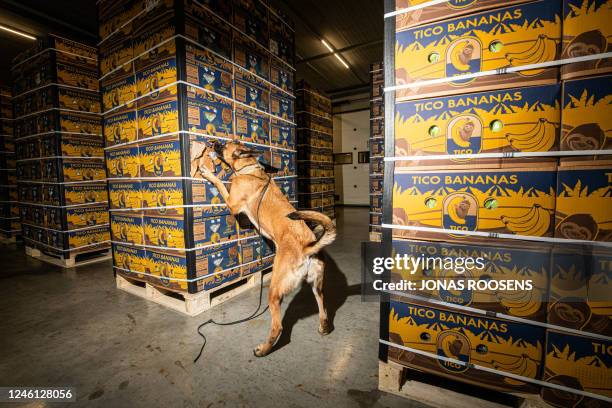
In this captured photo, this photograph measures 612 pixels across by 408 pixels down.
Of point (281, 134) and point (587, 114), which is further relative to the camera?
point (281, 134)

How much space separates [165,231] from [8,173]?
8635mm

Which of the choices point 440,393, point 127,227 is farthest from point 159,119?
point 440,393

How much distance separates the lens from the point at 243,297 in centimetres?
372

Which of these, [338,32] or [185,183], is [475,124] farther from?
[338,32]

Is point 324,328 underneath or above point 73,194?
underneath

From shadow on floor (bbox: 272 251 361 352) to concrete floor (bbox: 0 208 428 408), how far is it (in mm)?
15

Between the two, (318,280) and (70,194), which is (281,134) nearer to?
(318,280)

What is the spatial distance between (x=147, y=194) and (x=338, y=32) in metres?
9.10

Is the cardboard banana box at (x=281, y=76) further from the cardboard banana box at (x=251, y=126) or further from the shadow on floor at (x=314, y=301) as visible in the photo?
the shadow on floor at (x=314, y=301)

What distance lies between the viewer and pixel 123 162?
12.2 feet

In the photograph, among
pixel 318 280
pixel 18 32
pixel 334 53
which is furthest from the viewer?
pixel 334 53

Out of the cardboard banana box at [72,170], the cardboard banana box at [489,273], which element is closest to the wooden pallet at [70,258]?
the cardboard banana box at [72,170]

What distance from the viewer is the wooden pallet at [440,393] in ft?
5.63

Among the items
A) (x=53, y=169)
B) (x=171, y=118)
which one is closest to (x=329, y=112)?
(x=171, y=118)
